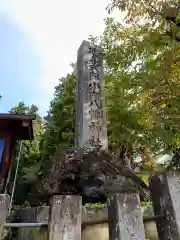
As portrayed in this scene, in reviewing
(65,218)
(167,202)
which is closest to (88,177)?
(65,218)

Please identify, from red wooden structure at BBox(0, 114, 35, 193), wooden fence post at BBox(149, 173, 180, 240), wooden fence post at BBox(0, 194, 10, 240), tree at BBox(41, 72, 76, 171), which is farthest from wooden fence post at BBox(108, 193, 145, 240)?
tree at BBox(41, 72, 76, 171)

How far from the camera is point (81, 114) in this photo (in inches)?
264

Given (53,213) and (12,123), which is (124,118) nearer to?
(12,123)

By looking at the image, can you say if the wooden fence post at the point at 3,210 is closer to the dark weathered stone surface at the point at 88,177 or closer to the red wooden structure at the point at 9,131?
the dark weathered stone surface at the point at 88,177

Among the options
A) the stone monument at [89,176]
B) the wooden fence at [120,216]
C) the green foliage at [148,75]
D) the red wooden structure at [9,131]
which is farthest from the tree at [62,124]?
the wooden fence at [120,216]

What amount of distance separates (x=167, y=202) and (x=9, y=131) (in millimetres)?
4527

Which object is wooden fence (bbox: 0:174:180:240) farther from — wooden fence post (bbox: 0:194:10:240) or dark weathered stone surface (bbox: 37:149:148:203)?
dark weathered stone surface (bbox: 37:149:148:203)

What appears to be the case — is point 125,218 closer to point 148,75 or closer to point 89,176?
point 89,176

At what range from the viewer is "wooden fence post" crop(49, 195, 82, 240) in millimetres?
2064

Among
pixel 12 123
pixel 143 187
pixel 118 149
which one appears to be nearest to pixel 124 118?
pixel 118 149

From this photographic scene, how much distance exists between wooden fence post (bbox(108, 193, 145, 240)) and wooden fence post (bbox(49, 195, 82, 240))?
1.11 ft

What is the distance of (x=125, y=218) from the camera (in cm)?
218

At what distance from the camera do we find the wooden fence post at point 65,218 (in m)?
2.06

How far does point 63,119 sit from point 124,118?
15.4ft
